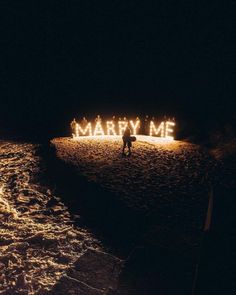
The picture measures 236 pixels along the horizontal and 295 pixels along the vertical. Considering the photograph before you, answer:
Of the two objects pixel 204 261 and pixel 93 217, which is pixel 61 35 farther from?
pixel 204 261

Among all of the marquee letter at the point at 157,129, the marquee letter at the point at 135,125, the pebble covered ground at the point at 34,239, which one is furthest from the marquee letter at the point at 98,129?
the pebble covered ground at the point at 34,239

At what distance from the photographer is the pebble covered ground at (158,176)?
794cm

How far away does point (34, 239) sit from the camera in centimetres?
757

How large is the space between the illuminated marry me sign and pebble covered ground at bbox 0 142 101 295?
7.97 m

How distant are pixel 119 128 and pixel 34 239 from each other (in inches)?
503

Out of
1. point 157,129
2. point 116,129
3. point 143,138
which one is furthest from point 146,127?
point 116,129

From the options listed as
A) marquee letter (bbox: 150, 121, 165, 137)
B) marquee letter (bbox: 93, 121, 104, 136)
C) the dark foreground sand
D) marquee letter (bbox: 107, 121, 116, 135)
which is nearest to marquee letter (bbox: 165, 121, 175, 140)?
marquee letter (bbox: 150, 121, 165, 137)

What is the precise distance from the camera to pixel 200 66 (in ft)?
85.6

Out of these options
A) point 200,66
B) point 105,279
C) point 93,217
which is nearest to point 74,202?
point 93,217

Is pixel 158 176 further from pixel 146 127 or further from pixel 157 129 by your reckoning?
pixel 146 127

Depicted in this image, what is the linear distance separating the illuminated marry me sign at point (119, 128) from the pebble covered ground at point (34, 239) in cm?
797

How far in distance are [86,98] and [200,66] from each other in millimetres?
16694

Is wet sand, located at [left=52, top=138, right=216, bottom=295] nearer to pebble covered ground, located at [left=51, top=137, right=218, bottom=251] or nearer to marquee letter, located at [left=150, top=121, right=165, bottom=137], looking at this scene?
pebble covered ground, located at [left=51, top=137, right=218, bottom=251]

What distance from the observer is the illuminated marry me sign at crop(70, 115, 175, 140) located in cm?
→ 1858
